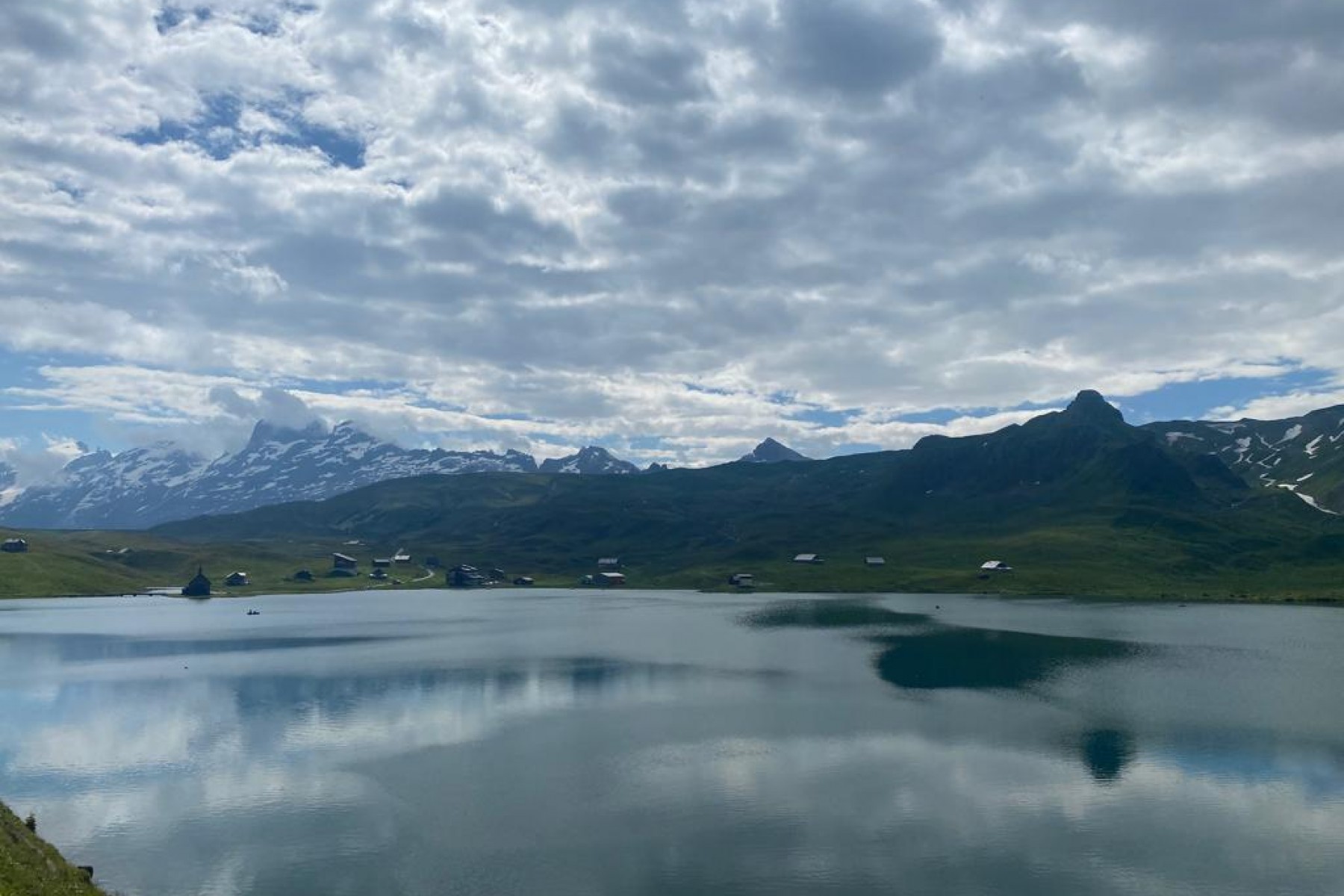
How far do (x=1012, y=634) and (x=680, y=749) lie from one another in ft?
323

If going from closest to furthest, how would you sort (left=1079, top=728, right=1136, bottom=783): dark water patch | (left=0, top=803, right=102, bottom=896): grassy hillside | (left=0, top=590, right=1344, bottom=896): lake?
(left=0, top=803, right=102, bottom=896): grassy hillside, (left=0, top=590, right=1344, bottom=896): lake, (left=1079, top=728, right=1136, bottom=783): dark water patch

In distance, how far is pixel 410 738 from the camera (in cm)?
8438

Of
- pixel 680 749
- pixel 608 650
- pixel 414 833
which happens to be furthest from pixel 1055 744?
pixel 608 650

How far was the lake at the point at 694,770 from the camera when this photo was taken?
170ft

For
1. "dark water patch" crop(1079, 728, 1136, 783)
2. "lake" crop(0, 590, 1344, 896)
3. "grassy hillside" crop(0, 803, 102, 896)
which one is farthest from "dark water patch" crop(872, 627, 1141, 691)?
"grassy hillside" crop(0, 803, 102, 896)

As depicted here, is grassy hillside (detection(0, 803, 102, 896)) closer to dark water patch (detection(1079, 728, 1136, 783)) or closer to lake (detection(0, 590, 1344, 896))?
lake (detection(0, 590, 1344, 896))

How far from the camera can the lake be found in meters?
51.7

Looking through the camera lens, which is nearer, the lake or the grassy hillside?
the grassy hillside

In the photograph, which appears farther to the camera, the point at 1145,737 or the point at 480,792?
the point at 1145,737

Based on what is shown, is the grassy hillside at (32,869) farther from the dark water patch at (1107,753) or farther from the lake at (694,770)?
the dark water patch at (1107,753)

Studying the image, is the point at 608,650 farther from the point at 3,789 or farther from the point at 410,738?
the point at 3,789

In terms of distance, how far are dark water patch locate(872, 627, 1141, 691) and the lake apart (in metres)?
0.94

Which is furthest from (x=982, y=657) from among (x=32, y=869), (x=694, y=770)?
(x=32, y=869)

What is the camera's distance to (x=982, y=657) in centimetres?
13262
